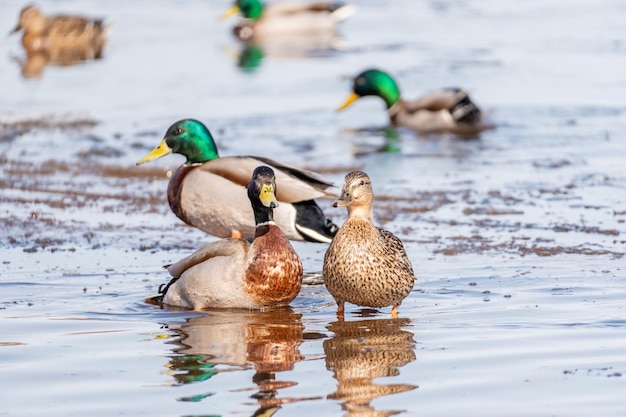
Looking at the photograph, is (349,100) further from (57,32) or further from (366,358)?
(366,358)

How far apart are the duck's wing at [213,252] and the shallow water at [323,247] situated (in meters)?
0.29

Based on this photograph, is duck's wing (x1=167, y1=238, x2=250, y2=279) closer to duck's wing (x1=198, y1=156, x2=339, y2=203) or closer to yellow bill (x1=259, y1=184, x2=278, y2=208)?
yellow bill (x1=259, y1=184, x2=278, y2=208)

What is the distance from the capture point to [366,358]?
18.2ft

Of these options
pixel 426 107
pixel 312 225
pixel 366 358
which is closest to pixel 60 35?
pixel 426 107

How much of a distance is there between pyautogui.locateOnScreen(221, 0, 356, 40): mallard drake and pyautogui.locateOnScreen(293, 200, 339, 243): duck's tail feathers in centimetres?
1551

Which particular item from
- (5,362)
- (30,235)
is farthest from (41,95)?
(5,362)

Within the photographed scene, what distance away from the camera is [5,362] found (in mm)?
5418

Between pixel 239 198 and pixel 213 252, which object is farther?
pixel 239 198

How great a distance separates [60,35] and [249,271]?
14641mm

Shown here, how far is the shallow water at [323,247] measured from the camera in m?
5.02

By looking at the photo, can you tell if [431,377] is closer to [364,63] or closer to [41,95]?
[41,95]

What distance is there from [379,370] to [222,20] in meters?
19.8

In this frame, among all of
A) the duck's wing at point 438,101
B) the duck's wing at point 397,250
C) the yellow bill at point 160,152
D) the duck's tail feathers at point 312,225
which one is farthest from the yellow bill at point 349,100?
the duck's wing at point 397,250

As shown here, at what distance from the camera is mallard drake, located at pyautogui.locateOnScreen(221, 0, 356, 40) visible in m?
23.3
